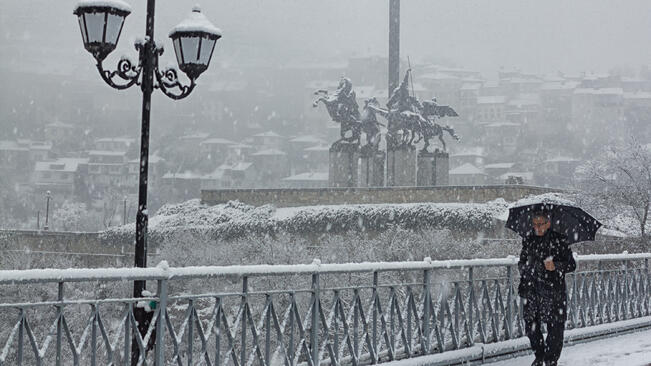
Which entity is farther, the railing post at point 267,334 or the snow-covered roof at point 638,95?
the snow-covered roof at point 638,95

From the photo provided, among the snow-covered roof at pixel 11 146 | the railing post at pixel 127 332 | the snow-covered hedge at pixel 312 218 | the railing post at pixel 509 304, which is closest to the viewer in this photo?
the railing post at pixel 127 332

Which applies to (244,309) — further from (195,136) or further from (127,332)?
(195,136)

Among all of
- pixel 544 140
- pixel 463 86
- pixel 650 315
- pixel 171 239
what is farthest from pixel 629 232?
pixel 463 86

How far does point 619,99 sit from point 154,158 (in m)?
66.5

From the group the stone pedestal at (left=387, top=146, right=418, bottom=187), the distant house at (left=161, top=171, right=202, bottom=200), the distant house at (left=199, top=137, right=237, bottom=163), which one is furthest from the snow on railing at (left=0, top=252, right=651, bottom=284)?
the distant house at (left=199, top=137, right=237, bottom=163)

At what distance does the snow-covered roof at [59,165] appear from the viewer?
10788 centimetres

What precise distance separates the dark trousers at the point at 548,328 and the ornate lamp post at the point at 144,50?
3.73 meters

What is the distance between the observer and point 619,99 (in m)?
117

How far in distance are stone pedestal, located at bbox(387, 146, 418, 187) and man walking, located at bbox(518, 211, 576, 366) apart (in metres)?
31.5

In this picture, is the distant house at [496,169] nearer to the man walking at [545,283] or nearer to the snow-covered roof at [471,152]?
the snow-covered roof at [471,152]

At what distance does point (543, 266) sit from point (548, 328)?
0.59 meters

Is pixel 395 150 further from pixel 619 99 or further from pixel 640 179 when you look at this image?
pixel 619 99

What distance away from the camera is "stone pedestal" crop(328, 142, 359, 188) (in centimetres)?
3900

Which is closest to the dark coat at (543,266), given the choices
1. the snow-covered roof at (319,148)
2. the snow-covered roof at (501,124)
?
the snow-covered roof at (319,148)
